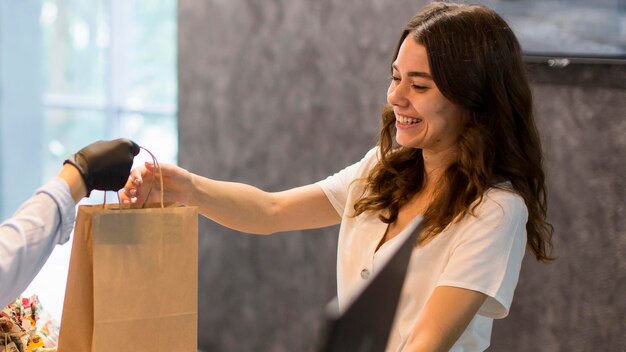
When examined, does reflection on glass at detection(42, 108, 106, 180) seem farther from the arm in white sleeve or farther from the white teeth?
the arm in white sleeve

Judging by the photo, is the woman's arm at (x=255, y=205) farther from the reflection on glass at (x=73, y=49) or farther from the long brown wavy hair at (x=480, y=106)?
the reflection on glass at (x=73, y=49)

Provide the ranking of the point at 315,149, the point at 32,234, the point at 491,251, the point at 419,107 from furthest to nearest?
the point at 315,149 < the point at 419,107 < the point at 491,251 < the point at 32,234

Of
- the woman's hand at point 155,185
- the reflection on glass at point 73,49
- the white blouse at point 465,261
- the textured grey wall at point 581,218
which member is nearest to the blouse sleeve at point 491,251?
the white blouse at point 465,261

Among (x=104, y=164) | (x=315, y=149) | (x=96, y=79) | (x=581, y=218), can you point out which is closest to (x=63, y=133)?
(x=96, y=79)

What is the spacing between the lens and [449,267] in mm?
1759

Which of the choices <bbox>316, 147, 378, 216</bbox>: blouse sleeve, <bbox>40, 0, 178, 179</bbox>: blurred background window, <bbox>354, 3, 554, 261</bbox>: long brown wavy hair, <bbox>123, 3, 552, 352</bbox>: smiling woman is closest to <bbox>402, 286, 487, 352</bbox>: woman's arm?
<bbox>123, 3, 552, 352</bbox>: smiling woman

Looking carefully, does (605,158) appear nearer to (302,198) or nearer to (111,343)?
Answer: (302,198)

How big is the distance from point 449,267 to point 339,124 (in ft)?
6.14

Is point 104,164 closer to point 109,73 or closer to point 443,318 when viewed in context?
point 443,318

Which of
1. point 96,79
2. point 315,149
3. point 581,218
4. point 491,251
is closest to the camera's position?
point 491,251

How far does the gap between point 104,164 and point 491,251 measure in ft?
2.41

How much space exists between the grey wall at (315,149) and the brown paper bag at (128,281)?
1.56 m

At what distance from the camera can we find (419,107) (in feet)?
6.17

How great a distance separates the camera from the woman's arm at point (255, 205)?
211 centimetres
